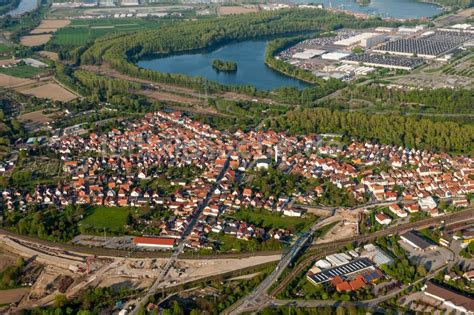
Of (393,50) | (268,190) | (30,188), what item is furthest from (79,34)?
(268,190)

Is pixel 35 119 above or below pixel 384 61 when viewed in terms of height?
below

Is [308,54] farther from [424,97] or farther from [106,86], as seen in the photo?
[106,86]

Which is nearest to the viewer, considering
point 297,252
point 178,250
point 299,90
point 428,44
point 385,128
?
point 297,252

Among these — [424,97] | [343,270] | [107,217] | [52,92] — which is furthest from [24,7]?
[343,270]

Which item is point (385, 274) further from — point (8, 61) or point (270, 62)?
point (8, 61)

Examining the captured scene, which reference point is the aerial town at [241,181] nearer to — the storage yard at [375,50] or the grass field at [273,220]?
the grass field at [273,220]

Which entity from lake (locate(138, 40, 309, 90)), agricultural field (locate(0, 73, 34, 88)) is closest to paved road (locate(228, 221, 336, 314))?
lake (locate(138, 40, 309, 90))
